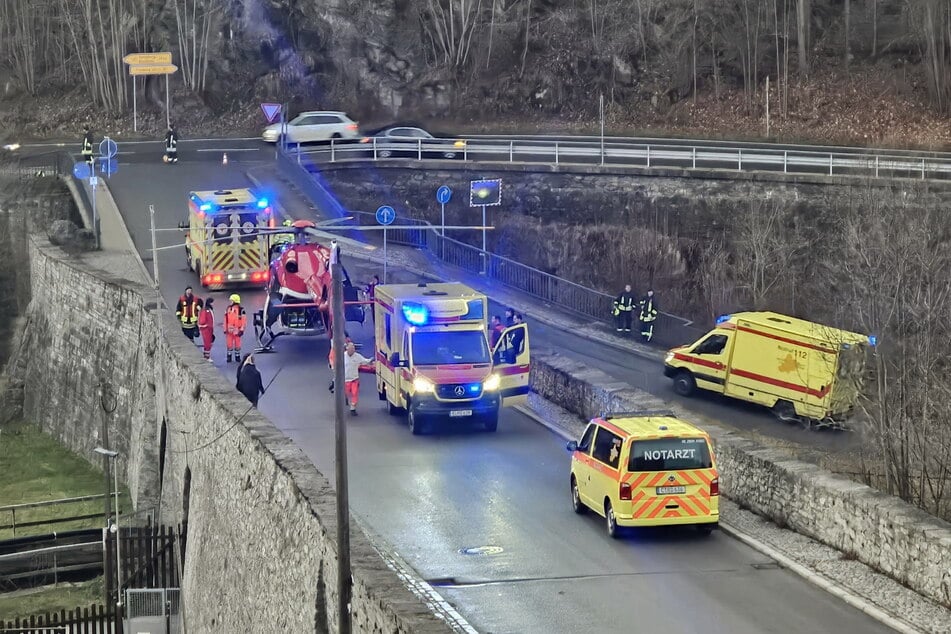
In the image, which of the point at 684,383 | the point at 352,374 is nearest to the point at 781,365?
the point at 684,383

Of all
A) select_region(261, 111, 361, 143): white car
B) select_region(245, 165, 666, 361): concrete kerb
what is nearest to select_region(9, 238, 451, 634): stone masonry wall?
select_region(245, 165, 666, 361): concrete kerb

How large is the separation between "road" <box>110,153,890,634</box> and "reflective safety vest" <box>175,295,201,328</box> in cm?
285

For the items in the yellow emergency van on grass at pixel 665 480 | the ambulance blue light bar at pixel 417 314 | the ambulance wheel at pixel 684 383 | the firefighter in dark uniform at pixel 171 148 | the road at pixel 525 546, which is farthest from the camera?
the firefighter in dark uniform at pixel 171 148

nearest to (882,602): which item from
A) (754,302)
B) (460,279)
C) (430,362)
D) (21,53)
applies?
(430,362)

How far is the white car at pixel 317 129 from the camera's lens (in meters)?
56.7

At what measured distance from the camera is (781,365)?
101ft

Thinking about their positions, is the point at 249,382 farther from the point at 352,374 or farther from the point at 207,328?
the point at 207,328

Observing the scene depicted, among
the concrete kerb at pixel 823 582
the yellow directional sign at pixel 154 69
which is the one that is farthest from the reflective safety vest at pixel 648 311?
the yellow directional sign at pixel 154 69

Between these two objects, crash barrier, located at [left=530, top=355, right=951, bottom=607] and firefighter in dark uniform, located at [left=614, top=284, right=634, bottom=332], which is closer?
crash barrier, located at [left=530, top=355, right=951, bottom=607]

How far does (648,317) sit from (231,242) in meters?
11.0

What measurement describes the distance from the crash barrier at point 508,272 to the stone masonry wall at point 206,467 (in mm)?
8669

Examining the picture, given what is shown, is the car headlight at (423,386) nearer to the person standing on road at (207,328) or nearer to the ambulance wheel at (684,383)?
the person standing on road at (207,328)

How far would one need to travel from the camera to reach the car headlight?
2523cm

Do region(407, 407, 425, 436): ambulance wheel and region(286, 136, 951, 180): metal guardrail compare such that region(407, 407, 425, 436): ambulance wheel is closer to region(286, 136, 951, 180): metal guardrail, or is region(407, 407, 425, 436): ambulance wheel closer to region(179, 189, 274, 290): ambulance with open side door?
region(179, 189, 274, 290): ambulance with open side door
